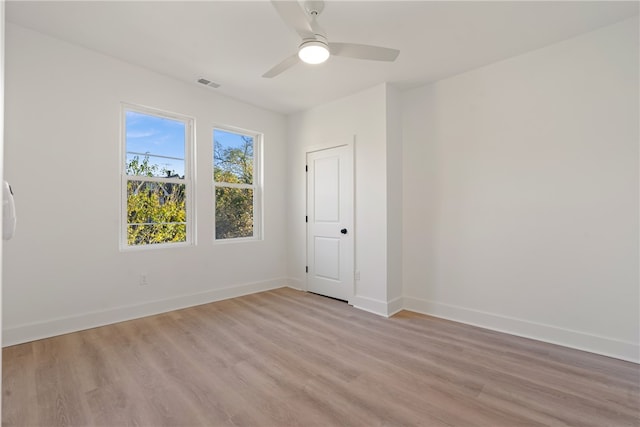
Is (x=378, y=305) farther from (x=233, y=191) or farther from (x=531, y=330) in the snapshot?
(x=233, y=191)

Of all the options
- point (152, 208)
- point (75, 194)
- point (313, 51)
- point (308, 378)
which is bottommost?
point (308, 378)

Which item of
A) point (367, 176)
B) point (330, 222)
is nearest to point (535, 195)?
point (367, 176)

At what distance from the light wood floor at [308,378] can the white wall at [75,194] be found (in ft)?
1.18

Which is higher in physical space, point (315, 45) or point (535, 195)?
point (315, 45)

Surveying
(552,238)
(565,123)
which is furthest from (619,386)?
(565,123)

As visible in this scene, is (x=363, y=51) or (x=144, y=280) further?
(x=144, y=280)

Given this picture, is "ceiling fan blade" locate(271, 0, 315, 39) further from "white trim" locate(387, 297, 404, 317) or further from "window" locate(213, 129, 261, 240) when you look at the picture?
"white trim" locate(387, 297, 404, 317)

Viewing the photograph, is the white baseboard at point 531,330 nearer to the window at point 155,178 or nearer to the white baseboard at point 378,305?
the white baseboard at point 378,305

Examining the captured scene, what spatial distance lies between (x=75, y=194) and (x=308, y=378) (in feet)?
9.16

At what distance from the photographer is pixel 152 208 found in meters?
3.68

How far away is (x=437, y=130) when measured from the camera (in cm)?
367

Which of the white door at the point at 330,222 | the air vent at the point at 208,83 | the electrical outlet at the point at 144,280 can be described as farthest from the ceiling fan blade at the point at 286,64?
the electrical outlet at the point at 144,280

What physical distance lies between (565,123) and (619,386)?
213 centimetres

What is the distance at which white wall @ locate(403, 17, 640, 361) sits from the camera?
2.62 metres
